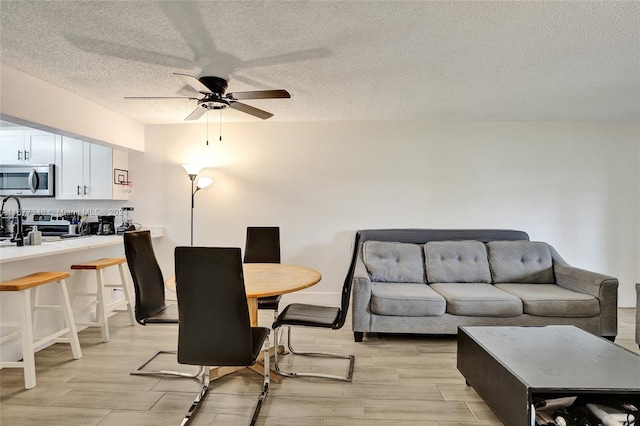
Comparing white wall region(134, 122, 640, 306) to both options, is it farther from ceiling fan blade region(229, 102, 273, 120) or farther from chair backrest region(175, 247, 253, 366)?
chair backrest region(175, 247, 253, 366)

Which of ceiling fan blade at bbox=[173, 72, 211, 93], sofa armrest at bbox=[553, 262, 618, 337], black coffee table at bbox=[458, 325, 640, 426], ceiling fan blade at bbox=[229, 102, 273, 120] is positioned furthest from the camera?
sofa armrest at bbox=[553, 262, 618, 337]

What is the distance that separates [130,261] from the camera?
236 cm

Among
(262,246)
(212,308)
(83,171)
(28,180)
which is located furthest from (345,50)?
(28,180)

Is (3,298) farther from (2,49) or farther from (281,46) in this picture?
(281,46)

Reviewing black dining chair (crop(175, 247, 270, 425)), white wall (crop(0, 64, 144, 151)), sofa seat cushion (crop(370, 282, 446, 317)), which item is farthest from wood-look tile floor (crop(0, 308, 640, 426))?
white wall (crop(0, 64, 144, 151))

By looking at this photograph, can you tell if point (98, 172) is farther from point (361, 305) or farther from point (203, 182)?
point (361, 305)

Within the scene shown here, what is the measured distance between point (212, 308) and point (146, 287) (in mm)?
945

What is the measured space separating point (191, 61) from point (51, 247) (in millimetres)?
1947

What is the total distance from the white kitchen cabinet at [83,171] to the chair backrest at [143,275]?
2.02m

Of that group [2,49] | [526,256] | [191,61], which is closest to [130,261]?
[191,61]

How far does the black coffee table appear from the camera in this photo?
1.63m

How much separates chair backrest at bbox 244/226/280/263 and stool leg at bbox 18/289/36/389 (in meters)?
1.64

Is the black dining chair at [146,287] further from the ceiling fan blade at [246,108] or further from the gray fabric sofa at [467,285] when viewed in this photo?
the gray fabric sofa at [467,285]

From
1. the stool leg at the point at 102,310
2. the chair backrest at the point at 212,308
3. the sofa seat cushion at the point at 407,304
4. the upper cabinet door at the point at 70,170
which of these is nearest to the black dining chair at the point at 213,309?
the chair backrest at the point at 212,308
